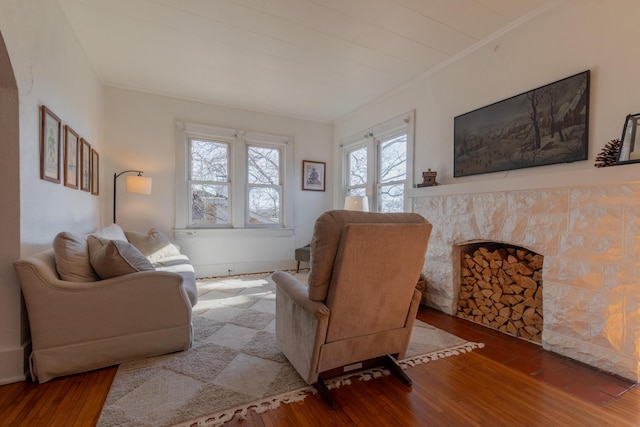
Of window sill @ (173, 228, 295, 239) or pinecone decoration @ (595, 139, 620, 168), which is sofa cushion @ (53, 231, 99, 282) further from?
pinecone decoration @ (595, 139, 620, 168)

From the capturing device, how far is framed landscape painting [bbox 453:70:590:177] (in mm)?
2191

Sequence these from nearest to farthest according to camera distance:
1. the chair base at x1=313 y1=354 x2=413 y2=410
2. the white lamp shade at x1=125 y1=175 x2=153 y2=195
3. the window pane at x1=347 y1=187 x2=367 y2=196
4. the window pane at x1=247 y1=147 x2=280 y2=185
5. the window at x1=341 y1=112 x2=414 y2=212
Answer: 1. the chair base at x1=313 y1=354 x2=413 y2=410
2. the white lamp shade at x1=125 y1=175 x2=153 y2=195
3. the window at x1=341 y1=112 x2=414 y2=212
4. the window pane at x1=347 y1=187 x2=367 y2=196
5. the window pane at x1=247 y1=147 x2=280 y2=185

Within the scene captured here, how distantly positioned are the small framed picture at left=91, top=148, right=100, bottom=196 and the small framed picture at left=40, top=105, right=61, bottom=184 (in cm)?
117

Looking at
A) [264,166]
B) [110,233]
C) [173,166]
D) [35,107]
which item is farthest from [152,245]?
[264,166]

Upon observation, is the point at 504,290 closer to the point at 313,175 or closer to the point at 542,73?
the point at 542,73

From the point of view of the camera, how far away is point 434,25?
8.62ft

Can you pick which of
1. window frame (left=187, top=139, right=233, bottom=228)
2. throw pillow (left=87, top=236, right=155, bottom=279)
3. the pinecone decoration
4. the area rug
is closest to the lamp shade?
the area rug

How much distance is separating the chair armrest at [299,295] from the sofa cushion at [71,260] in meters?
1.24

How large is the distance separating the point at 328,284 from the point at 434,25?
100 inches

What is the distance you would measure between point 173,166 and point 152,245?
1.32 meters

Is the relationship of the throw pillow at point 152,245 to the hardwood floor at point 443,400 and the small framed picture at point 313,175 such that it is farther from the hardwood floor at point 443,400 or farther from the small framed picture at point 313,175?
the small framed picture at point 313,175

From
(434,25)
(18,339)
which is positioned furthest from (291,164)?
(18,339)

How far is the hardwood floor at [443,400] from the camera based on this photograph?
1461 mm

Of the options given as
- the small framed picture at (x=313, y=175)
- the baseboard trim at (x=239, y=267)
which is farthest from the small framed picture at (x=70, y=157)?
the small framed picture at (x=313, y=175)
